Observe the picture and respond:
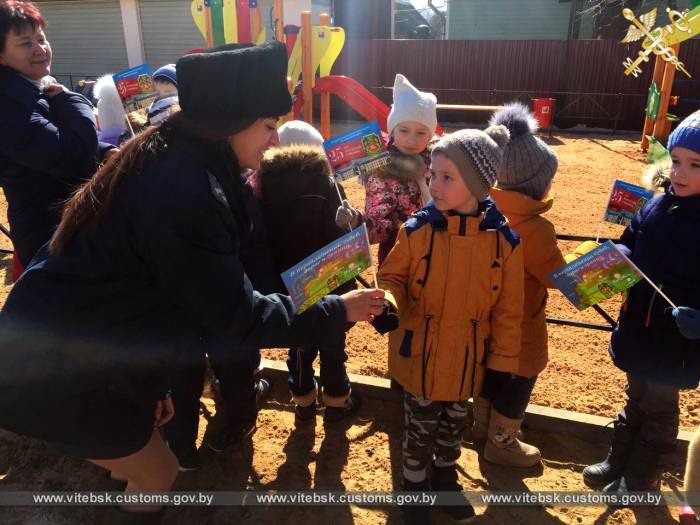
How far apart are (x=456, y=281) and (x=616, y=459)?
1332mm

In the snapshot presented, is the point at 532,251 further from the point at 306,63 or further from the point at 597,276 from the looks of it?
the point at 306,63

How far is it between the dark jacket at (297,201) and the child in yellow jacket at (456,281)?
0.59m

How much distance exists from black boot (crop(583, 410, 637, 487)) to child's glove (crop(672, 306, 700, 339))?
2.40ft

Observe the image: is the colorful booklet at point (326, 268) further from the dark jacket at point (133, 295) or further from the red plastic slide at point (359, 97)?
the red plastic slide at point (359, 97)

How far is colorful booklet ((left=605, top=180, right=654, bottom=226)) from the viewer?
2.43m

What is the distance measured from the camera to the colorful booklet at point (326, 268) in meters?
1.75

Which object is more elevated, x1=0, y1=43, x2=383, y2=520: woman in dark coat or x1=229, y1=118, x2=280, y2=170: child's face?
x1=229, y1=118, x2=280, y2=170: child's face

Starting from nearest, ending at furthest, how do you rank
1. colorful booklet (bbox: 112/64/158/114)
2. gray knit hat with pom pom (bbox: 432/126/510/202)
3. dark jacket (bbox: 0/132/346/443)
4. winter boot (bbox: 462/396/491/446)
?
dark jacket (bbox: 0/132/346/443), gray knit hat with pom pom (bbox: 432/126/510/202), winter boot (bbox: 462/396/491/446), colorful booklet (bbox: 112/64/158/114)

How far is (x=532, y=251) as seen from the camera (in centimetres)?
243

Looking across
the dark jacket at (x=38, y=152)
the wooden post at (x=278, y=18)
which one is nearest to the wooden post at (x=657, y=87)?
the wooden post at (x=278, y=18)

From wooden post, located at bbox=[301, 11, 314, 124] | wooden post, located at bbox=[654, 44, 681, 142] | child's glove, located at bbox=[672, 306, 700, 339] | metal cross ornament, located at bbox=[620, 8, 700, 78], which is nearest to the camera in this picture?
child's glove, located at bbox=[672, 306, 700, 339]

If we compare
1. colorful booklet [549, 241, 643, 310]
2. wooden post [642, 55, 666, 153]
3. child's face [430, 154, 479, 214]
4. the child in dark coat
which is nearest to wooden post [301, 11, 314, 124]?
wooden post [642, 55, 666, 153]

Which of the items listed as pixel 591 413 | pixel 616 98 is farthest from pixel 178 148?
pixel 616 98

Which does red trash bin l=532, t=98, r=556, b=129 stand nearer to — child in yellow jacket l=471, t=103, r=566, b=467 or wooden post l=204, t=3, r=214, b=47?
wooden post l=204, t=3, r=214, b=47
